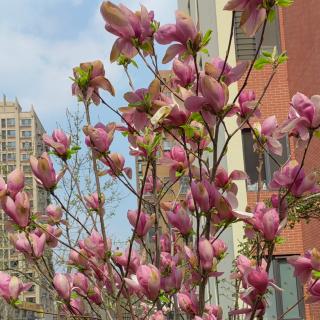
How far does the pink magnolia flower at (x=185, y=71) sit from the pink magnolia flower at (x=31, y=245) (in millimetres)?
766

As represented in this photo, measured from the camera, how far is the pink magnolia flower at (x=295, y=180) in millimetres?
2029

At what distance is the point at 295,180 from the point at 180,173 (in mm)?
503

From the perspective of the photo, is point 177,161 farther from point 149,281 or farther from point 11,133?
point 11,133

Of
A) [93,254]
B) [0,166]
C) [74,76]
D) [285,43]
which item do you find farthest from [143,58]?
[0,166]

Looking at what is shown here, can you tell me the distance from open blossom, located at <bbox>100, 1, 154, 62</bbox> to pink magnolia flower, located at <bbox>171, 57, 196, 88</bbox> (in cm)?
13

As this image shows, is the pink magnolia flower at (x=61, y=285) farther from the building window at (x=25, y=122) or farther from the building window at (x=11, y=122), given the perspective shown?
the building window at (x=25, y=122)

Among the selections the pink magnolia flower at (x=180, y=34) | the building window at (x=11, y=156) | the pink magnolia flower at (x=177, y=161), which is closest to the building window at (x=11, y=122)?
the building window at (x=11, y=156)

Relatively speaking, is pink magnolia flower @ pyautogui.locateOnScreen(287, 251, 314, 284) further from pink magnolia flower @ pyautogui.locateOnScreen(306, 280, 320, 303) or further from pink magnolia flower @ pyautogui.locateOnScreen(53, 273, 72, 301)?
pink magnolia flower @ pyautogui.locateOnScreen(53, 273, 72, 301)

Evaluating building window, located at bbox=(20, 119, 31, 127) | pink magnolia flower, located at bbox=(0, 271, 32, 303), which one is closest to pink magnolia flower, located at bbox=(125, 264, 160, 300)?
pink magnolia flower, located at bbox=(0, 271, 32, 303)

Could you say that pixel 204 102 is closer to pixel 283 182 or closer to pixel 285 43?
pixel 283 182

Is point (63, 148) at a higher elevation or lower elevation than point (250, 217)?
higher

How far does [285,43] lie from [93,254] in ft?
42.3

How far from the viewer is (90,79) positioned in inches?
86.9

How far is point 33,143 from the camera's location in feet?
61.0
